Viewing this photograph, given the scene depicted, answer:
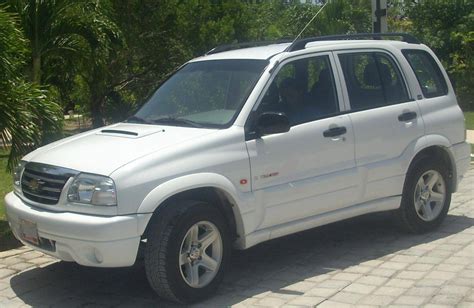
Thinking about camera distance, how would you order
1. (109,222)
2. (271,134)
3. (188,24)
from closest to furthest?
(109,222), (271,134), (188,24)

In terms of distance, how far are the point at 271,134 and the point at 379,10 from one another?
6.12 m

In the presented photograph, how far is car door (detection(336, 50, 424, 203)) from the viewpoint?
21.2 ft

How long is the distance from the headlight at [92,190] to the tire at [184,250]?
1.31ft

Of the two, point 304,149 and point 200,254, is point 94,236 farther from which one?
point 304,149

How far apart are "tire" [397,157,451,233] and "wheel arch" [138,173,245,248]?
212 cm

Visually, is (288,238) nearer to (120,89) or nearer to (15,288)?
(15,288)

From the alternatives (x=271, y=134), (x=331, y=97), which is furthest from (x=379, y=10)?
(x=271, y=134)

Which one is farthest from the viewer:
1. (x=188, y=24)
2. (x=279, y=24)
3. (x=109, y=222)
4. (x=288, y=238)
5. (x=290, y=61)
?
(x=279, y=24)

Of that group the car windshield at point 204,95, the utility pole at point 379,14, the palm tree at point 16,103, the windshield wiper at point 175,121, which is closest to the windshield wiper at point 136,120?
the car windshield at point 204,95

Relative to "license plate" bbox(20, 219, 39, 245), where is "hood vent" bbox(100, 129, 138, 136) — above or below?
above

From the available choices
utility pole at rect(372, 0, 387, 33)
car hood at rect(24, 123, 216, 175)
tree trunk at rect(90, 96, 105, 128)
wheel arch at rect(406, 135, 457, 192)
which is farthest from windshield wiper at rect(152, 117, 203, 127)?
tree trunk at rect(90, 96, 105, 128)

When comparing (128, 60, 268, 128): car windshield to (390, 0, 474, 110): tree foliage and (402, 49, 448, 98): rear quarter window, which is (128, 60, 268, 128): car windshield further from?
(390, 0, 474, 110): tree foliage

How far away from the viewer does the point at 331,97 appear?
643 centimetres

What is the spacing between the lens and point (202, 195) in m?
5.50
